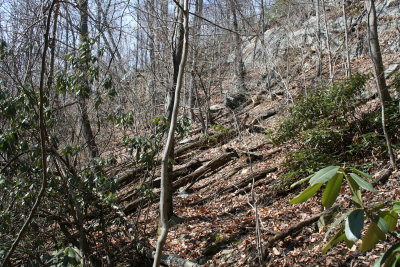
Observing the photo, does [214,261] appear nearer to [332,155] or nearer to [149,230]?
[149,230]

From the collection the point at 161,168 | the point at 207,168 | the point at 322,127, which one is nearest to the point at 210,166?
the point at 207,168

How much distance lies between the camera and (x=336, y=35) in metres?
12.5

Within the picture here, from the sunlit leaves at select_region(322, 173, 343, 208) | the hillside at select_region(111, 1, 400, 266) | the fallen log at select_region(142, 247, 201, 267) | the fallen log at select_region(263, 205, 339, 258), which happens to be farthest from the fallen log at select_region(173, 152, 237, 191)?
the sunlit leaves at select_region(322, 173, 343, 208)

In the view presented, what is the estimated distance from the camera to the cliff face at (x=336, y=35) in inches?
431

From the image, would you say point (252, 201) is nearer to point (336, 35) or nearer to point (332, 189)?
point (332, 189)

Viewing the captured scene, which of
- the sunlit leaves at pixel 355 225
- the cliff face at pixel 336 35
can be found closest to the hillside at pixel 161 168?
the sunlit leaves at pixel 355 225

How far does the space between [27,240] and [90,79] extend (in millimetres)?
2284

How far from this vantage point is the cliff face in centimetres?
Result: 1094

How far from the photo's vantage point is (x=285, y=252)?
3.85 metres

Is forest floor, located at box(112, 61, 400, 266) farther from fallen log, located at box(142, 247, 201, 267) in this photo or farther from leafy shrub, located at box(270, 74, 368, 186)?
leafy shrub, located at box(270, 74, 368, 186)

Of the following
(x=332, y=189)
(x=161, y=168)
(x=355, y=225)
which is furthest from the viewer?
(x=161, y=168)

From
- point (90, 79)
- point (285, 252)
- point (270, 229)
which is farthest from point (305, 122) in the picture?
point (90, 79)

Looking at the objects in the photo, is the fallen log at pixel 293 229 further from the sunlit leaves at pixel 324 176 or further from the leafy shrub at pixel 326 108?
the sunlit leaves at pixel 324 176

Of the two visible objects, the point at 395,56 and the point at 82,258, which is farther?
the point at 395,56
